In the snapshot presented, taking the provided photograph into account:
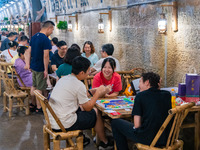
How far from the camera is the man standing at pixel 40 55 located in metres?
5.86

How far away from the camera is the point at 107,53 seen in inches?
224

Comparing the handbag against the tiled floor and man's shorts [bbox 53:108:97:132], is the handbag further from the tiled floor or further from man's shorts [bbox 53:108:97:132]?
the tiled floor

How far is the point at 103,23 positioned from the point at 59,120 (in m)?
4.97

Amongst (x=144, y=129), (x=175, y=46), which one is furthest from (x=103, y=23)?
(x=144, y=129)

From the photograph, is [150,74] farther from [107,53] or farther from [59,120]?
[107,53]

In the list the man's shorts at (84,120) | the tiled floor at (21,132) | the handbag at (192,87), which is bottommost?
the tiled floor at (21,132)

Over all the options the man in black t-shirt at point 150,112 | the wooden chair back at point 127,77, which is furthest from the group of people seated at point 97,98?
the wooden chair back at point 127,77

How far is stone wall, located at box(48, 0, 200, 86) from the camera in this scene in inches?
177

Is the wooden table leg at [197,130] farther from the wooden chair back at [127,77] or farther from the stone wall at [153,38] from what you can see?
the wooden chair back at [127,77]

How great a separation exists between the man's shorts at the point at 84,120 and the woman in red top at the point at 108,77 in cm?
80

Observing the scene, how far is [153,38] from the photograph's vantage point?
551 centimetres

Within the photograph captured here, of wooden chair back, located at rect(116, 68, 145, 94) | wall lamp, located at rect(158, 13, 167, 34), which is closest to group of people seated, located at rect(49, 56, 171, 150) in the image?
wooden chair back, located at rect(116, 68, 145, 94)

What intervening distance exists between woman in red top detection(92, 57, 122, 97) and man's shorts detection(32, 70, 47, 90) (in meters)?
1.75

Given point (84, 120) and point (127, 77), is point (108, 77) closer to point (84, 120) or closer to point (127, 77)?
point (127, 77)
